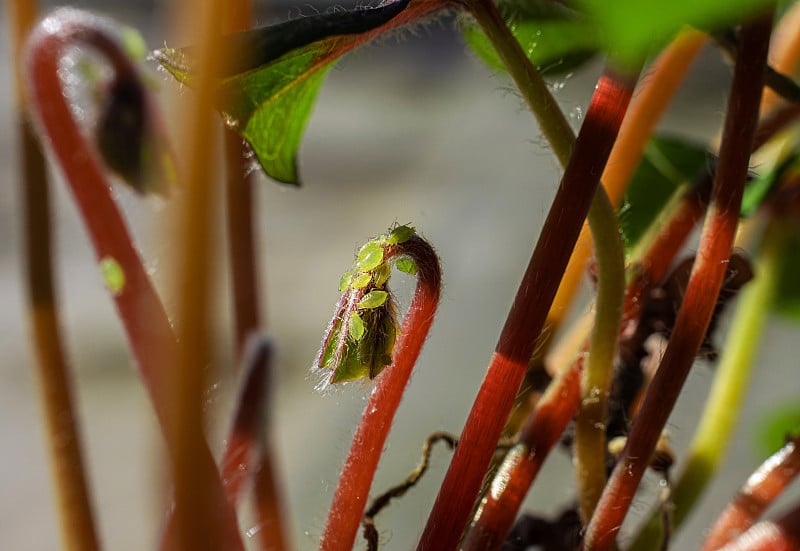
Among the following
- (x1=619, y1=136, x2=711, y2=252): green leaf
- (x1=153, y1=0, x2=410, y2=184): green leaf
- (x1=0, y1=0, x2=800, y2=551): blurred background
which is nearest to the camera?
(x1=153, y1=0, x2=410, y2=184): green leaf

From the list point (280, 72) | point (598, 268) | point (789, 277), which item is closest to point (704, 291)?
point (598, 268)

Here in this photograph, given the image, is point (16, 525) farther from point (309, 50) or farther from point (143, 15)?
point (143, 15)

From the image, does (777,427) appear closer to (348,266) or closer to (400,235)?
(400,235)

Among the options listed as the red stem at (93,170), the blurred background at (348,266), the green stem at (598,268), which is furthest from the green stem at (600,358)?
the blurred background at (348,266)

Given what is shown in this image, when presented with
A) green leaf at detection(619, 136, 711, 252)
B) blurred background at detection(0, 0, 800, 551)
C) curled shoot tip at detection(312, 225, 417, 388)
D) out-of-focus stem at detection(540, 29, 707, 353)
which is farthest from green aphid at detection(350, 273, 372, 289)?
blurred background at detection(0, 0, 800, 551)

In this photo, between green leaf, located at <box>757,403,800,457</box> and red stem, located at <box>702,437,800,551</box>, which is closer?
red stem, located at <box>702,437,800,551</box>

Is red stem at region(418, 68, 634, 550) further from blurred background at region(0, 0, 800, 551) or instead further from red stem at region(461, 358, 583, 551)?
blurred background at region(0, 0, 800, 551)
